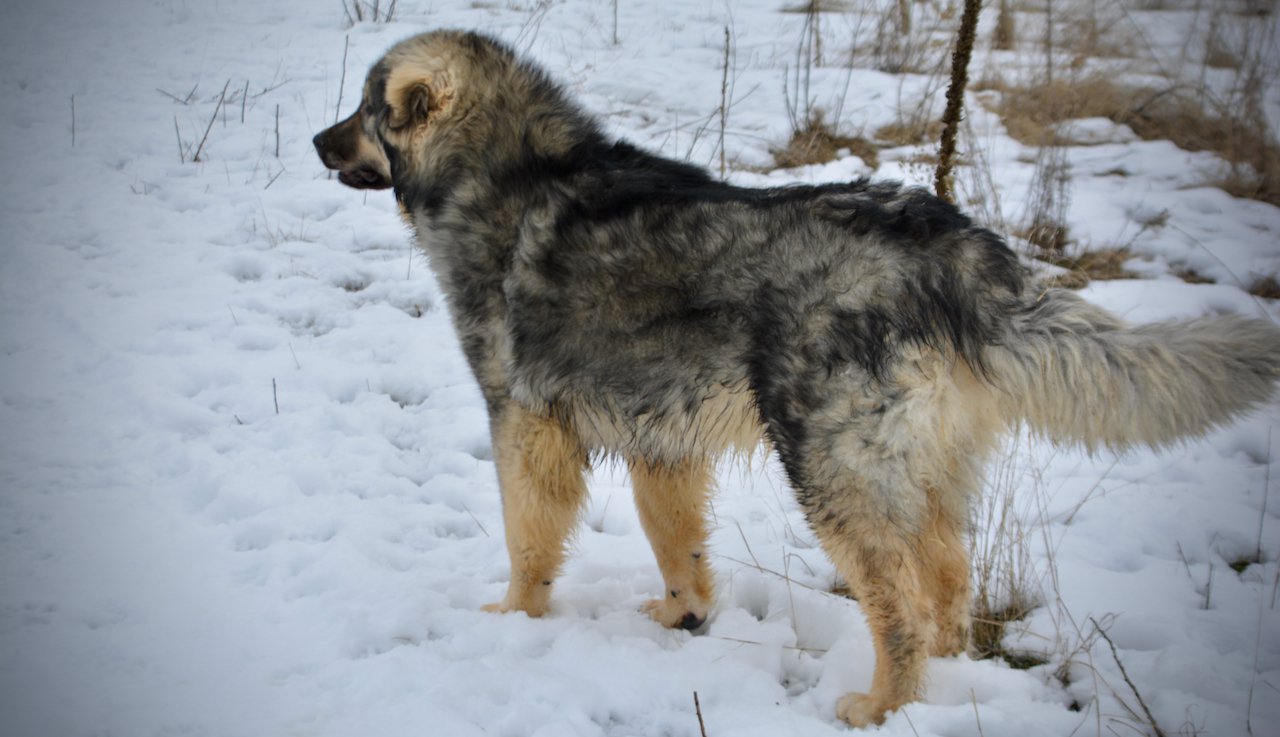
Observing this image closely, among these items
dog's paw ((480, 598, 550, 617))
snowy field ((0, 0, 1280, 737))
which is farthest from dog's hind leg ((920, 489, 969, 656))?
dog's paw ((480, 598, 550, 617))

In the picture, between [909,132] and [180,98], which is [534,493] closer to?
[909,132]

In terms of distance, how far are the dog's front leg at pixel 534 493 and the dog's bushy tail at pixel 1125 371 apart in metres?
1.62

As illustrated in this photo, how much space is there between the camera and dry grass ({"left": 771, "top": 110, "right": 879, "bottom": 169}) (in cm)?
706

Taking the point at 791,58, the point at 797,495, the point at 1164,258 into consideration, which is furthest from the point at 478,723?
the point at 791,58

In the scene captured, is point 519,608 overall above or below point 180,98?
below

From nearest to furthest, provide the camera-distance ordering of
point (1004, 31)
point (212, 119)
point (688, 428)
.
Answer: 1. point (688, 428)
2. point (212, 119)
3. point (1004, 31)

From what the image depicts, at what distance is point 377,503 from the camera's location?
3.99 metres

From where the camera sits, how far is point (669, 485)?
11.3 feet

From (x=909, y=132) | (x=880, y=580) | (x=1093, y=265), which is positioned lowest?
(x=880, y=580)

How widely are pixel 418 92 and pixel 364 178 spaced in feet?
2.09

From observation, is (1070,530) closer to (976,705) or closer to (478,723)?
(976,705)

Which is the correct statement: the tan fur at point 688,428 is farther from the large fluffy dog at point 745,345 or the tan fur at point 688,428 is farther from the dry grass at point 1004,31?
the dry grass at point 1004,31

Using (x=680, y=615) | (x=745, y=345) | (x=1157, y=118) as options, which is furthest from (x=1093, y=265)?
(x=745, y=345)

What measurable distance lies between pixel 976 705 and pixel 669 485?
135 centimetres
